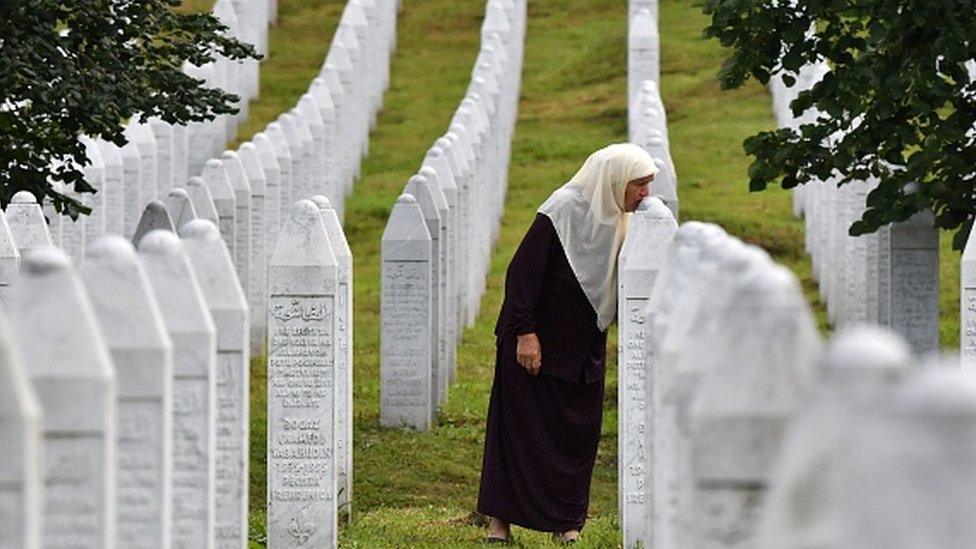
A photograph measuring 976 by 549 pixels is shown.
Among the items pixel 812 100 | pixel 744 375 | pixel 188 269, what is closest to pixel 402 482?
pixel 812 100

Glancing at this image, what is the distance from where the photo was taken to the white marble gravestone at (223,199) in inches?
762

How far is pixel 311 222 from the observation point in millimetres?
11648

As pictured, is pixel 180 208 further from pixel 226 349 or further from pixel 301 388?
pixel 226 349

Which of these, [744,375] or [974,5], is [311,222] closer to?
[974,5]

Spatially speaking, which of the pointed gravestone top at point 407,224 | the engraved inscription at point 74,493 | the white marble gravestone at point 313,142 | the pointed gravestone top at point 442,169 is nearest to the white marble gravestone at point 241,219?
the pointed gravestone top at point 442,169

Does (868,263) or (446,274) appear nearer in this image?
(446,274)

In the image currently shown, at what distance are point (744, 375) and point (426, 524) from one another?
7.81 m

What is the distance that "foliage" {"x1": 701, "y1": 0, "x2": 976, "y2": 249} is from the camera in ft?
47.5

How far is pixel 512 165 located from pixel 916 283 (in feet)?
51.4

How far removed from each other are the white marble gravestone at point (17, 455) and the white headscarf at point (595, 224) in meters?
7.02

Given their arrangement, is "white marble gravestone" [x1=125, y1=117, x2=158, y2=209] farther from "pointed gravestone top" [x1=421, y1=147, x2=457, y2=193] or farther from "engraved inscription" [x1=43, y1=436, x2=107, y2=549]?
"engraved inscription" [x1=43, y1=436, x2=107, y2=549]

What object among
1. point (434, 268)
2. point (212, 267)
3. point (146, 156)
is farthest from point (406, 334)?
point (212, 267)

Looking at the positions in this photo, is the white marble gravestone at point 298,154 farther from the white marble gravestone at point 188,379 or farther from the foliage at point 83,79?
the white marble gravestone at point 188,379

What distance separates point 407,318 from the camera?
16.9 metres
